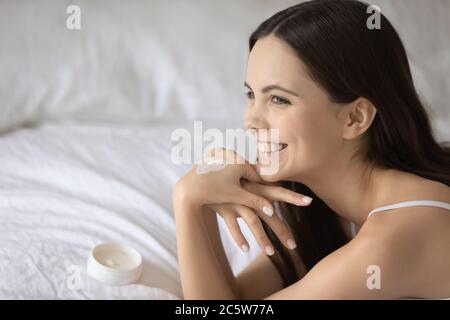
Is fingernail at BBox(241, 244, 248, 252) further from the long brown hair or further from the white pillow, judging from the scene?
the white pillow

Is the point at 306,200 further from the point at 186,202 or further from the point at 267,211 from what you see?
the point at 186,202

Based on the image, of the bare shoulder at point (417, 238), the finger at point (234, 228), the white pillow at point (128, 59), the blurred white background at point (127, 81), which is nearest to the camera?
the bare shoulder at point (417, 238)

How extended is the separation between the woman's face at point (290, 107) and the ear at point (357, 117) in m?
0.01

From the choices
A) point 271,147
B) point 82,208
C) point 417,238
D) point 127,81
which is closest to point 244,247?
point 271,147

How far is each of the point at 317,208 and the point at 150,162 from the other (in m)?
0.50

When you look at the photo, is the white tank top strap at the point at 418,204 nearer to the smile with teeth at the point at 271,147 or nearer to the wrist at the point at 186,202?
the smile with teeth at the point at 271,147

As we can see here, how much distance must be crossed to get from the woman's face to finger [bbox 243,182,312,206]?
0.12 ft

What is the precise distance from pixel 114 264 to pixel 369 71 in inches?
21.5

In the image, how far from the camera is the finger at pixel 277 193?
1.02m

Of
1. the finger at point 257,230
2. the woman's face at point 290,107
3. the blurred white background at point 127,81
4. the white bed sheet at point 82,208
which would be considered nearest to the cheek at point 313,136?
the woman's face at point 290,107

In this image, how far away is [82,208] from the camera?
53.4 inches

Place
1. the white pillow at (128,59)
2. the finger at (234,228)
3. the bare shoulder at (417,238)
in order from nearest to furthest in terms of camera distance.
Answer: the bare shoulder at (417,238)
the finger at (234,228)
the white pillow at (128,59)
